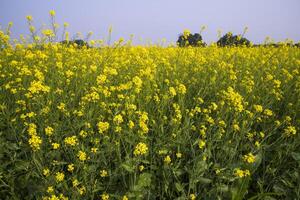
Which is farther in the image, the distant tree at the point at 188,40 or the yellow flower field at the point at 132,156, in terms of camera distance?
the distant tree at the point at 188,40

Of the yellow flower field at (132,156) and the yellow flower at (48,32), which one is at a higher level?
the yellow flower at (48,32)

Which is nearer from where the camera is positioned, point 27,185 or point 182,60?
point 27,185

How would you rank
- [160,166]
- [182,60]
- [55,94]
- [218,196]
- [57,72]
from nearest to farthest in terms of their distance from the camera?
1. [218,196]
2. [160,166]
3. [55,94]
4. [57,72]
5. [182,60]

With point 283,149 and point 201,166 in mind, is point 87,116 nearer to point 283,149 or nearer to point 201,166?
point 201,166

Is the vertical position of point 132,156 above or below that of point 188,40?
below

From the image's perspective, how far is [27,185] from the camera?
218cm

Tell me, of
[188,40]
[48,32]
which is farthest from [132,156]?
[188,40]

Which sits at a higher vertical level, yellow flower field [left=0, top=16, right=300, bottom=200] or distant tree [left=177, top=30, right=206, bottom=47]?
distant tree [left=177, top=30, right=206, bottom=47]

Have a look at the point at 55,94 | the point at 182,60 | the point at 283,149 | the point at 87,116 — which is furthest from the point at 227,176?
the point at 182,60

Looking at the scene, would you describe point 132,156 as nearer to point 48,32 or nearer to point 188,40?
point 48,32

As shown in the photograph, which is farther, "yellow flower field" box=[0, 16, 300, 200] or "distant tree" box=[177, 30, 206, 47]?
"distant tree" box=[177, 30, 206, 47]

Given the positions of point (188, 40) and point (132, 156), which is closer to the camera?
point (132, 156)

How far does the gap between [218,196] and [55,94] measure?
70.2 inches

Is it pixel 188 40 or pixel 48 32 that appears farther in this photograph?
pixel 188 40
